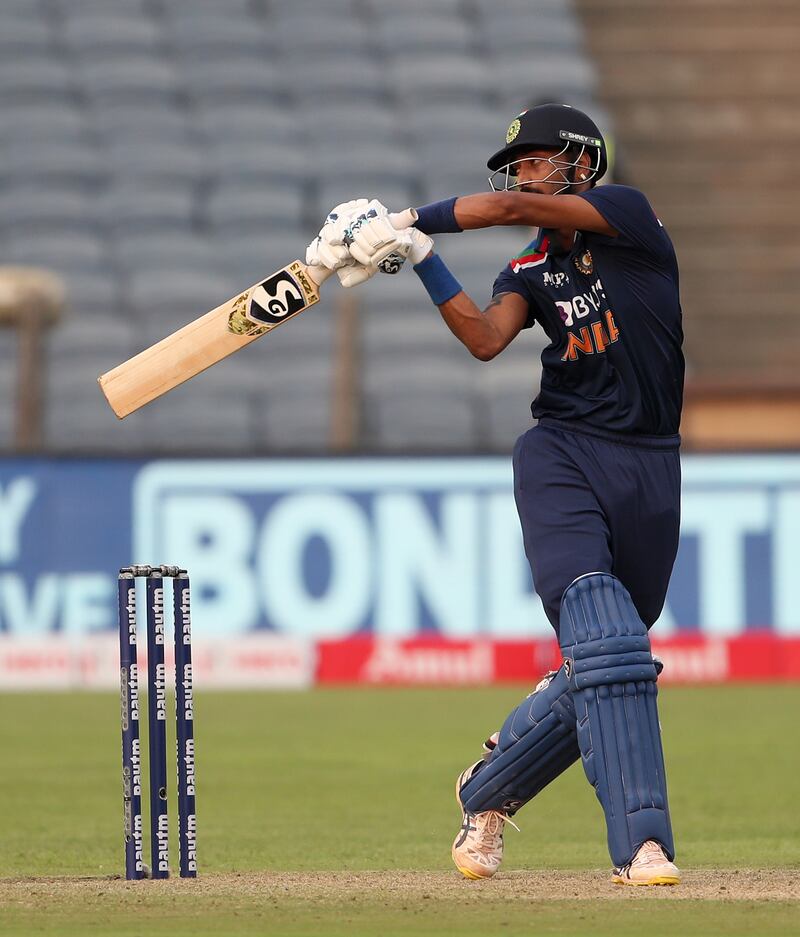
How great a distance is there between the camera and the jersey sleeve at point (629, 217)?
15.6ft

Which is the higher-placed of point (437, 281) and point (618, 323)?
point (437, 281)

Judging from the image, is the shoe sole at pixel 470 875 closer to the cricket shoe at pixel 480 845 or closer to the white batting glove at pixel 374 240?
the cricket shoe at pixel 480 845

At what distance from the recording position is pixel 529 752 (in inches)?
198

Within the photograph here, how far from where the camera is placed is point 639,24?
19656 millimetres

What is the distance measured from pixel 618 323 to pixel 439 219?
504 millimetres

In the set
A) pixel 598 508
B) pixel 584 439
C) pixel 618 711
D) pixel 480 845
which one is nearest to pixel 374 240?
pixel 584 439

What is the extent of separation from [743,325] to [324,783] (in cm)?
1051

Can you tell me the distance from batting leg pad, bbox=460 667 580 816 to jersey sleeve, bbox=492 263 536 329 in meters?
0.90

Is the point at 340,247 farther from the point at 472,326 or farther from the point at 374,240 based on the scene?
the point at 472,326

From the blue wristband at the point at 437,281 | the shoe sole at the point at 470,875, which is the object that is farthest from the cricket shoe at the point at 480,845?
the blue wristband at the point at 437,281

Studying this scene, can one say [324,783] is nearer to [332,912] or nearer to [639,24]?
[332,912]

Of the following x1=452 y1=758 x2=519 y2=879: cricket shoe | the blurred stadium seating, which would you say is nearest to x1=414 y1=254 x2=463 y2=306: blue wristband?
x1=452 y1=758 x2=519 y2=879: cricket shoe

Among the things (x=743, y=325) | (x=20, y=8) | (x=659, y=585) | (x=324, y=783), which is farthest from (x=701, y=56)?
(x=659, y=585)

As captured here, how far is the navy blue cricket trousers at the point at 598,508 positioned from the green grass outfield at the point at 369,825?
0.75 metres
